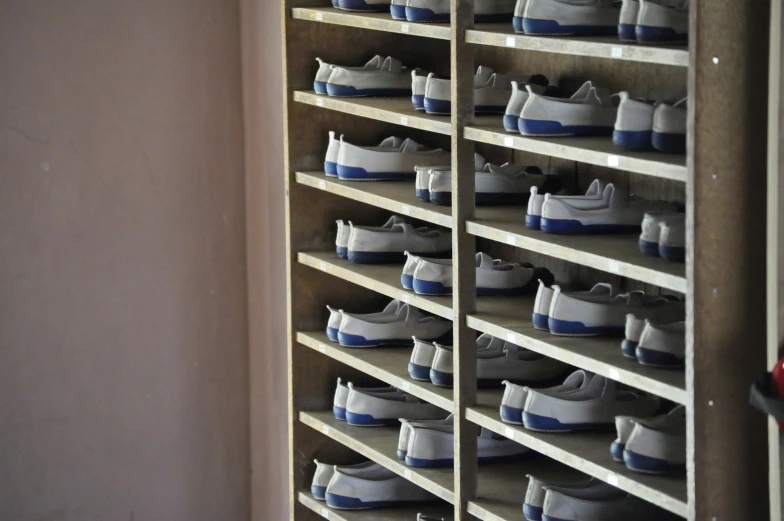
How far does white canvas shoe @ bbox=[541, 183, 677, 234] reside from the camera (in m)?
2.72

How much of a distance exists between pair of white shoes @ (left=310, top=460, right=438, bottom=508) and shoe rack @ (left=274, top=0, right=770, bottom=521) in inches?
1.3

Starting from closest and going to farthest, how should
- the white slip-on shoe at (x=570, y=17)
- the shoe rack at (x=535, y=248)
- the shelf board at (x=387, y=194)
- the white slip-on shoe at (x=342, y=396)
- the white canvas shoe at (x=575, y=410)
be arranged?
the shoe rack at (x=535, y=248) < the white slip-on shoe at (x=570, y=17) < the white canvas shoe at (x=575, y=410) < the shelf board at (x=387, y=194) < the white slip-on shoe at (x=342, y=396)

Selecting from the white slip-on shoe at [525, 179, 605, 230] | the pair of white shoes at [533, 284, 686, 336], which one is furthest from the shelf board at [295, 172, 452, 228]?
the pair of white shoes at [533, 284, 686, 336]

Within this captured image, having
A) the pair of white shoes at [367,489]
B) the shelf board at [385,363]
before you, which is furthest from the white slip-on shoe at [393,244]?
the pair of white shoes at [367,489]

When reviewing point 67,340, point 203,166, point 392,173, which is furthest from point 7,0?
point 392,173

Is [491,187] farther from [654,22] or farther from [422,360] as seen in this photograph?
[654,22]

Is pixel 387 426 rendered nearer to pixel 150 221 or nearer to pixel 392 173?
pixel 392 173

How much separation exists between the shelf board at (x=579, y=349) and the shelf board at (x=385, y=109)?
0.46 meters

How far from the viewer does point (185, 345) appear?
14.6 ft

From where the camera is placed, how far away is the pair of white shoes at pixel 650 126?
239cm

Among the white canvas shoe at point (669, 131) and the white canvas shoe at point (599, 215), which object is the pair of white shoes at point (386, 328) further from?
the white canvas shoe at point (669, 131)

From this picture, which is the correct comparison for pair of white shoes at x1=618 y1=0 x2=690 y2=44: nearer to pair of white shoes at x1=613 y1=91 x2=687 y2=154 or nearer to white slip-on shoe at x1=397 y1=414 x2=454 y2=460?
pair of white shoes at x1=613 y1=91 x2=687 y2=154

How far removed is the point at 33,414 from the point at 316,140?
1.47 metres

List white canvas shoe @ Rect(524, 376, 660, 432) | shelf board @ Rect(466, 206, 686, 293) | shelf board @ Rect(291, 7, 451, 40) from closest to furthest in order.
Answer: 1. shelf board @ Rect(466, 206, 686, 293)
2. white canvas shoe @ Rect(524, 376, 660, 432)
3. shelf board @ Rect(291, 7, 451, 40)
